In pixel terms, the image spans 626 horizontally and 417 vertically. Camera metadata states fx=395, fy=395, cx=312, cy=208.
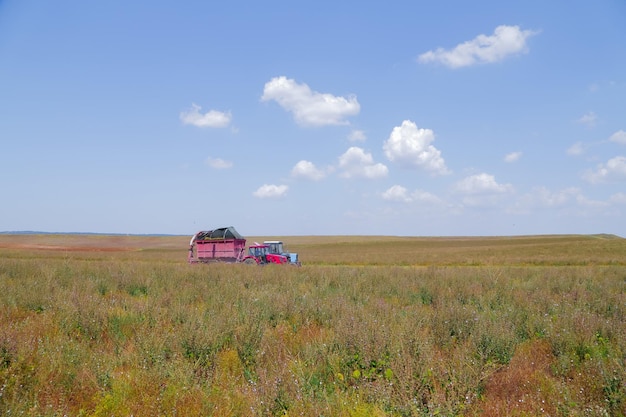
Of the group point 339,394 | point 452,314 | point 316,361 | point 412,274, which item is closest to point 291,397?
point 339,394

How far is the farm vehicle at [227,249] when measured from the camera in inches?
1079

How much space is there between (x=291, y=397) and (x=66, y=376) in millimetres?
2707

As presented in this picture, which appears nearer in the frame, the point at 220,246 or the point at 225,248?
the point at 225,248

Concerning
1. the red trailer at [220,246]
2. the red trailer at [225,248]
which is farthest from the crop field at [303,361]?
the red trailer at [220,246]

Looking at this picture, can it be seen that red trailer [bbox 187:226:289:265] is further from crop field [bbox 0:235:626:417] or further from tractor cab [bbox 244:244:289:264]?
crop field [bbox 0:235:626:417]

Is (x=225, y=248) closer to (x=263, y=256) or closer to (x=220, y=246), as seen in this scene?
(x=220, y=246)

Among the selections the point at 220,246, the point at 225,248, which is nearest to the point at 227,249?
the point at 225,248

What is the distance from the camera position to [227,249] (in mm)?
27891

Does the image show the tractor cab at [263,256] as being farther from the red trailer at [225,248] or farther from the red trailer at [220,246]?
the red trailer at [220,246]

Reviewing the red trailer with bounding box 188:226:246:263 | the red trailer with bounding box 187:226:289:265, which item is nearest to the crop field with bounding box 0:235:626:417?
the red trailer with bounding box 187:226:289:265

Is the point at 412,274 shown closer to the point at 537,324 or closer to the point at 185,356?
the point at 537,324

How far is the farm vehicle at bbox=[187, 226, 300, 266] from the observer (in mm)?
27406

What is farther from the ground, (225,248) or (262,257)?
(225,248)

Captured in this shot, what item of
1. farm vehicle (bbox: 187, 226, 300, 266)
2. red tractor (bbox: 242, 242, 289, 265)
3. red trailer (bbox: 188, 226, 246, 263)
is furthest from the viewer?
red trailer (bbox: 188, 226, 246, 263)
